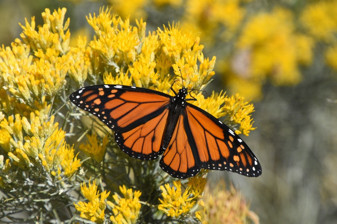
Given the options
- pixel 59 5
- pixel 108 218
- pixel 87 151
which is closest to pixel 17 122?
pixel 87 151

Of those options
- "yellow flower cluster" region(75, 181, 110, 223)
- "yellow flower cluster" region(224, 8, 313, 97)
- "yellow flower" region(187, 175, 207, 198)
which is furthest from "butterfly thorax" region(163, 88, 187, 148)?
"yellow flower cluster" region(224, 8, 313, 97)

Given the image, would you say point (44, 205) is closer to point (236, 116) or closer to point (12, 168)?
point (12, 168)

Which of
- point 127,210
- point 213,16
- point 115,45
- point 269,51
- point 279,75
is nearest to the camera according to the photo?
point 127,210

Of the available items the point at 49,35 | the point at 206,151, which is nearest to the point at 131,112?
the point at 206,151

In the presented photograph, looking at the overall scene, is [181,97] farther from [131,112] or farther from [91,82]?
[91,82]

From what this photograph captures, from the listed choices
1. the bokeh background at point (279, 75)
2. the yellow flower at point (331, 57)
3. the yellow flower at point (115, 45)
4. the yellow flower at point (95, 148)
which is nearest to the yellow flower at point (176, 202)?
the yellow flower at point (95, 148)

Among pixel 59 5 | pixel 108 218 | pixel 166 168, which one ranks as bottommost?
pixel 108 218

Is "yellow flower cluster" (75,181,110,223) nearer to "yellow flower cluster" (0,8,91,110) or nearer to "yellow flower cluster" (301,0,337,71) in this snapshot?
"yellow flower cluster" (0,8,91,110)
